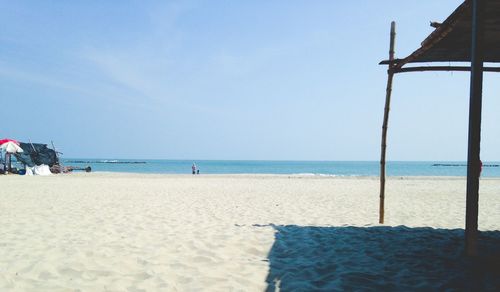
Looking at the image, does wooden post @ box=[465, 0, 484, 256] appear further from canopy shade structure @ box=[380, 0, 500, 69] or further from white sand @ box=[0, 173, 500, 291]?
white sand @ box=[0, 173, 500, 291]

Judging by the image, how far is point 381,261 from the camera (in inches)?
173

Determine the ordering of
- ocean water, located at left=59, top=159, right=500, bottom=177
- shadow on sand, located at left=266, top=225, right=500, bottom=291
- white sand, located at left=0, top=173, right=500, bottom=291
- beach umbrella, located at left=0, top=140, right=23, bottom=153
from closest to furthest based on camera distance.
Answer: shadow on sand, located at left=266, top=225, right=500, bottom=291, white sand, located at left=0, top=173, right=500, bottom=291, beach umbrella, located at left=0, top=140, right=23, bottom=153, ocean water, located at left=59, top=159, right=500, bottom=177

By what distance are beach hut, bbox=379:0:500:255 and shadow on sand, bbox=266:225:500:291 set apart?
480mm

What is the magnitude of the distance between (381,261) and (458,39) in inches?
121

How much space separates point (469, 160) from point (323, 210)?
556 cm

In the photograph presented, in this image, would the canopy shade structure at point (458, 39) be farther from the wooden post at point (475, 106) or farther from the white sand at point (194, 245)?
the white sand at point (194, 245)

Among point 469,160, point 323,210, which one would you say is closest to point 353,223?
point 323,210

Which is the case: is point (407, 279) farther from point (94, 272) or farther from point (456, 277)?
point (94, 272)

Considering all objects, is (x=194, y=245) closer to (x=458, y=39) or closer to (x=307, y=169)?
(x=458, y=39)

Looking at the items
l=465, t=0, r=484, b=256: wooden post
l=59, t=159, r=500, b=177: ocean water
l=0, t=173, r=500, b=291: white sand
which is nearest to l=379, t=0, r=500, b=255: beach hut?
l=465, t=0, r=484, b=256: wooden post

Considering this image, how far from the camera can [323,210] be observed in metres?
8.86

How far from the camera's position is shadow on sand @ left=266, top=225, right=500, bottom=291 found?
3656 millimetres

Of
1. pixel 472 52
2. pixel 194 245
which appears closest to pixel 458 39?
pixel 472 52

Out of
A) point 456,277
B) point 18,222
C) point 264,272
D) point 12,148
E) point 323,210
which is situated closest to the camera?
point 456,277
